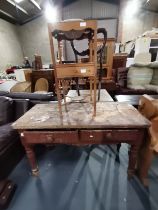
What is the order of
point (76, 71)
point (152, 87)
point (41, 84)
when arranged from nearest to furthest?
point (76, 71)
point (152, 87)
point (41, 84)

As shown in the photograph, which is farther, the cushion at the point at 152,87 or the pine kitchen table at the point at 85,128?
the cushion at the point at 152,87

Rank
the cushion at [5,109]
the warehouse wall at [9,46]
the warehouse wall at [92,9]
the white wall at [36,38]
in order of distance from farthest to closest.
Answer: the white wall at [36,38]
the warehouse wall at [92,9]
the warehouse wall at [9,46]
the cushion at [5,109]

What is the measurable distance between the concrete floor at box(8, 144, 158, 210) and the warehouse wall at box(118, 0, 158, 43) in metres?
5.80

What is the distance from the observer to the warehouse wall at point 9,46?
16.9 feet

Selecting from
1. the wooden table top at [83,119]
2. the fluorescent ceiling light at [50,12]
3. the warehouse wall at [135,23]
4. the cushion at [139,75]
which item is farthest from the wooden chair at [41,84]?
the warehouse wall at [135,23]

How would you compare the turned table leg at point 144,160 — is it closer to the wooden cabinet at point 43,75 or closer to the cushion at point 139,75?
the cushion at point 139,75

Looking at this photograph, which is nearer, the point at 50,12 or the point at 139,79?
the point at 139,79

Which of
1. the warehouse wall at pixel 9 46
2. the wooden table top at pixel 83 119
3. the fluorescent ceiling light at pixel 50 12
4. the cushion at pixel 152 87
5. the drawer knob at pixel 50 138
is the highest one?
the fluorescent ceiling light at pixel 50 12

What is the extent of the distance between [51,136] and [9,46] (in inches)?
234

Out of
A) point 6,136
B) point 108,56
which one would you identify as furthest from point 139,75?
point 6,136

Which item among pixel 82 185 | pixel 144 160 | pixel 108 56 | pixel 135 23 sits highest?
pixel 135 23

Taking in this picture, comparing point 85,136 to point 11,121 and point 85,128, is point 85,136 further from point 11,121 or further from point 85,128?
point 11,121

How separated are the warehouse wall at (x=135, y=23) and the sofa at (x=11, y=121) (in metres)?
5.57

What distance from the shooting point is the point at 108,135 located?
1093mm
